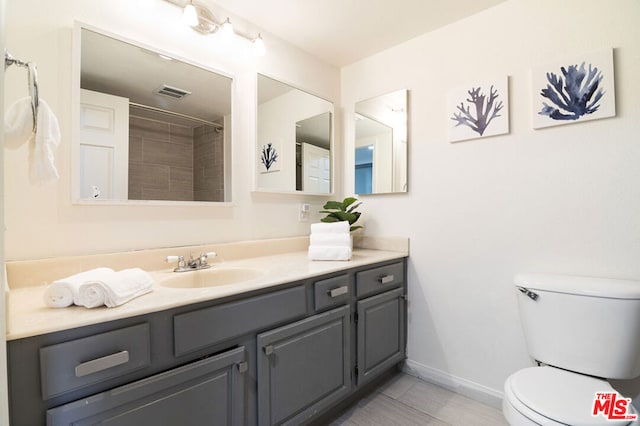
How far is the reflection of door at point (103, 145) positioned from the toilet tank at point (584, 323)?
1915mm

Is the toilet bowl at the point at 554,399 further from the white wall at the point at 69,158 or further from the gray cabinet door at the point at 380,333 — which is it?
the white wall at the point at 69,158

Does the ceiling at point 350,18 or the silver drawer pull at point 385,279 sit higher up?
the ceiling at point 350,18

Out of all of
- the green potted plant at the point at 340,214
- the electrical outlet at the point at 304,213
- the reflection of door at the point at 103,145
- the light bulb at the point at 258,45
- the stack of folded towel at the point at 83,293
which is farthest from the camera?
the electrical outlet at the point at 304,213

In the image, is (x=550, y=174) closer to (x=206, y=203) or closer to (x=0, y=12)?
(x=206, y=203)

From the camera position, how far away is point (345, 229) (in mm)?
1790

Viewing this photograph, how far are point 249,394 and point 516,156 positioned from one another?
1.69 metres

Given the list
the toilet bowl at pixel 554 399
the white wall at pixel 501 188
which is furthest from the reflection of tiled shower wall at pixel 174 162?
the toilet bowl at pixel 554 399

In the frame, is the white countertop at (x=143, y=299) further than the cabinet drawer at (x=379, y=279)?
No

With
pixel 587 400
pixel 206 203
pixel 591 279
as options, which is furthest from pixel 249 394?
pixel 591 279

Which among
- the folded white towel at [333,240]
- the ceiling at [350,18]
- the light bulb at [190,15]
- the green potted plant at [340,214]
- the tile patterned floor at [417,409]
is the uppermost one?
the ceiling at [350,18]

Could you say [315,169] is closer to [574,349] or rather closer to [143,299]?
[143,299]

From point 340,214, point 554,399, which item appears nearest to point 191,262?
point 340,214

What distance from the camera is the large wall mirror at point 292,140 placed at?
75.6 inches

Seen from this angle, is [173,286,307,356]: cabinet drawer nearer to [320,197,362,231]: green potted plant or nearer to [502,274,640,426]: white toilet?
[320,197,362,231]: green potted plant
